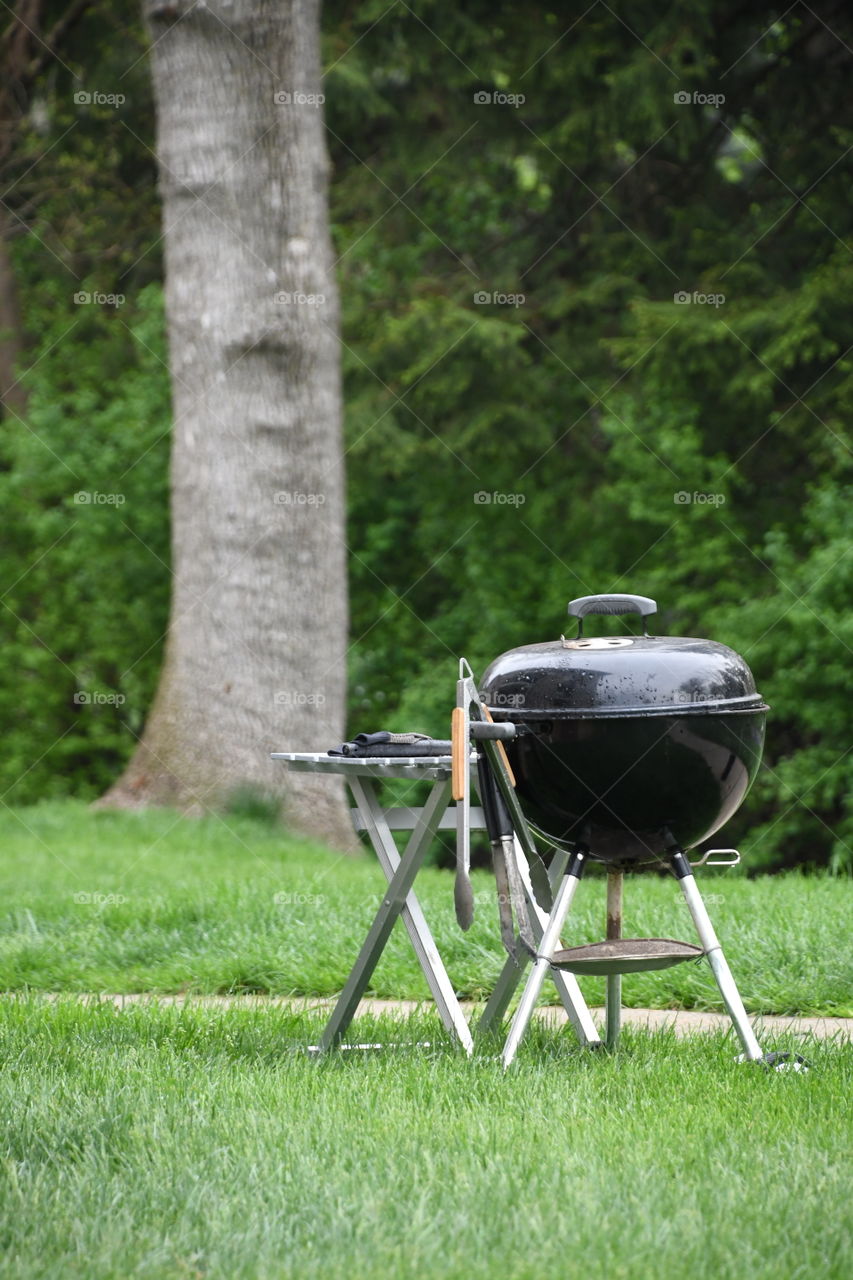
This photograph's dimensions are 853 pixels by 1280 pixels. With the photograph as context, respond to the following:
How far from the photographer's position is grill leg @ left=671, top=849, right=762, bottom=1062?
14.3 ft

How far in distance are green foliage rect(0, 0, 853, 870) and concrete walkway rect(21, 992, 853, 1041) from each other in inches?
314

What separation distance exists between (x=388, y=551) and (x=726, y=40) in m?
6.52

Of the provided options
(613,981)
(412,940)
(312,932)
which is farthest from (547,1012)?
(312,932)

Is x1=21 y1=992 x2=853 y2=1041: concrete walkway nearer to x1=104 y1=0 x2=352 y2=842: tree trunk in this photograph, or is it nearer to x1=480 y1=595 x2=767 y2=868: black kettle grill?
x1=480 y1=595 x2=767 y2=868: black kettle grill

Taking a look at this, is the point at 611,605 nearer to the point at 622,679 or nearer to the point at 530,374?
the point at 622,679

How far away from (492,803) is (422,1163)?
1320 mm

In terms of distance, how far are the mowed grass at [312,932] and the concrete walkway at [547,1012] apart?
0.36ft

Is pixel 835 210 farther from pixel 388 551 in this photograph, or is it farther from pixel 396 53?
pixel 388 551

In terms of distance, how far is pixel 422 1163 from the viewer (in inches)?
134

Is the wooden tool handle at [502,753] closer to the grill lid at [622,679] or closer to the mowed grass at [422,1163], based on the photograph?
the grill lid at [622,679]

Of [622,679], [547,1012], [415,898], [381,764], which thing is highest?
[622,679]

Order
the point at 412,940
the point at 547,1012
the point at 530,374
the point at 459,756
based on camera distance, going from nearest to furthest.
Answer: the point at 459,756, the point at 412,940, the point at 547,1012, the point at 530,374

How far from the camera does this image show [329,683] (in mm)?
11023

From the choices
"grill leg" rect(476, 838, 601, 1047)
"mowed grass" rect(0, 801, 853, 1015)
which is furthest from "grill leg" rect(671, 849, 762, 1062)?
"mowed grass" rect(0, 801, 853, 1015)
